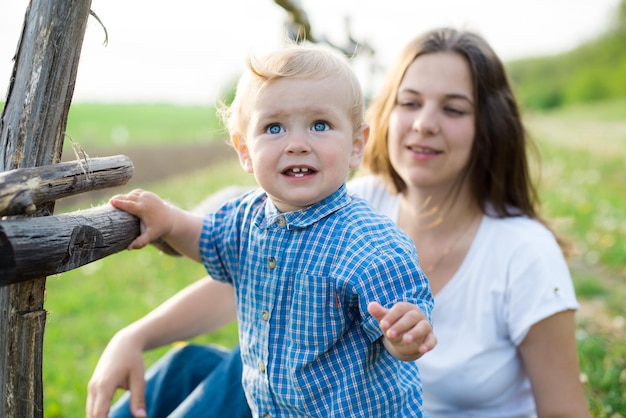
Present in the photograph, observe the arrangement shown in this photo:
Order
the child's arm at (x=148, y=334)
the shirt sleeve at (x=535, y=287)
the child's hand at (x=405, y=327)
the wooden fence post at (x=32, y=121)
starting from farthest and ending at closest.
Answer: the shirt sleeve at (x=535, y=287), the child's arm at (x=148, y=334), the wooden fence post at (x=32, y=121), the child's hand at (x=405, y=327)

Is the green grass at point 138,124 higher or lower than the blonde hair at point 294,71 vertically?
lower

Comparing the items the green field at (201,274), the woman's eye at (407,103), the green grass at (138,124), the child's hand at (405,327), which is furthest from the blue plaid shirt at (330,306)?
the green grass at (138,124)

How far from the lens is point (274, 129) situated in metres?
1.76

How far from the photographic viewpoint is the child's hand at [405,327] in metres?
1.46

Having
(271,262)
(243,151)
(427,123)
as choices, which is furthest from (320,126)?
(427,123)

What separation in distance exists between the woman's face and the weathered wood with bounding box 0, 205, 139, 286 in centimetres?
117

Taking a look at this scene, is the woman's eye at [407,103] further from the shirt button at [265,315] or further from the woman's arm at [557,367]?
the shirt button at [265,315]

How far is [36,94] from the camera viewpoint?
5.21ft

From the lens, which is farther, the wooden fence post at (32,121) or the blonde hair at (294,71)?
the blonde hair at (294,71)

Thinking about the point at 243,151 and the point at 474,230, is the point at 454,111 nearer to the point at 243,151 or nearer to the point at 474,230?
the point at 474,230

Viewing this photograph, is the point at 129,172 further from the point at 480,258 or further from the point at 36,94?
the point at 480,258

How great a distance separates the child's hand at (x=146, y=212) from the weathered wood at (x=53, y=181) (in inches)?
3.2

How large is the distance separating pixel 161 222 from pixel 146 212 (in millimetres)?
57

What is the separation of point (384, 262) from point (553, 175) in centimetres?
1010
